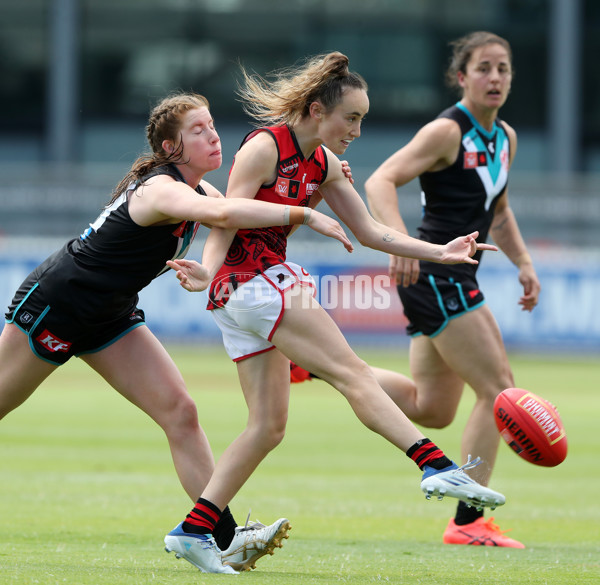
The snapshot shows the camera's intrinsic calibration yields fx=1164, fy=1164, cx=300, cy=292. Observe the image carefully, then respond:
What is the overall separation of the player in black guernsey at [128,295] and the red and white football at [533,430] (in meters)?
1.31

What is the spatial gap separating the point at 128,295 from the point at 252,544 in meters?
1.37

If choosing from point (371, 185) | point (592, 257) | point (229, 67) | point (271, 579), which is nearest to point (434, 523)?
point (371, 185)

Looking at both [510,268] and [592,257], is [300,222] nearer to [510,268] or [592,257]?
[510,268]

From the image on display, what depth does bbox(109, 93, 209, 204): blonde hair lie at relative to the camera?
562cm

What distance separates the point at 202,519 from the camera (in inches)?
219

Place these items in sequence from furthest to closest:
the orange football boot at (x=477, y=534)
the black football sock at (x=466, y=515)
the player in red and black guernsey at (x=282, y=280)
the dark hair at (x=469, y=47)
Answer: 1. the dark hair at (x=469, y=47)
2. the black football sock at (x=466, y=515)
3. the orange football boot at (x=477, y=534)
4. the player in red and black guernsey at (x=282, y=280)

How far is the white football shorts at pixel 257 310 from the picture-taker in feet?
18.0

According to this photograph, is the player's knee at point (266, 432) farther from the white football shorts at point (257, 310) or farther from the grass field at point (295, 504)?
the grass field at point (295, 504)

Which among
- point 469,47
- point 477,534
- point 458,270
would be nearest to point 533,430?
point 477,534

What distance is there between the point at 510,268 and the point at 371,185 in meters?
15.5

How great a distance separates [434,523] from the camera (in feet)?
25.9

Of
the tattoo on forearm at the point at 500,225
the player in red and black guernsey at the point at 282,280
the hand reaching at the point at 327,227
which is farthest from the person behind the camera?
the tattoo on forearm at the point at 500,225

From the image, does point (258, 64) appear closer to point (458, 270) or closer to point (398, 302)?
point (398, 302)

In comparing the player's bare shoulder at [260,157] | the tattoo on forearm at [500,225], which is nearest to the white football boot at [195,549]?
the player's bare shoulder at [260,157]
